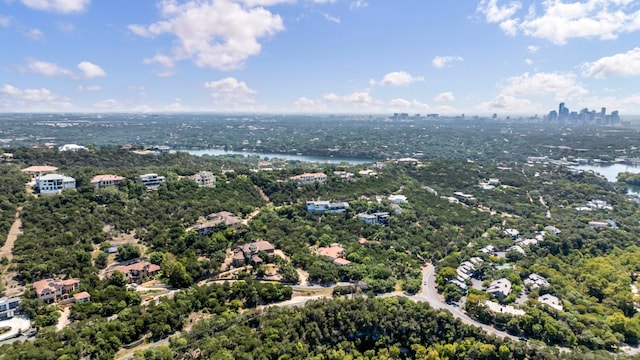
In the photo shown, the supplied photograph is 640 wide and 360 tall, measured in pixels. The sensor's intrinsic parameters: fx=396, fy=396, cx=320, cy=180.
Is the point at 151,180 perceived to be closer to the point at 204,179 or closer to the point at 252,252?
the point at 204,179

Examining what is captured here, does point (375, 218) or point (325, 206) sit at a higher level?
point (325, 206)

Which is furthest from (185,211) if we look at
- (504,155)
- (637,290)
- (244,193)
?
(504,155)

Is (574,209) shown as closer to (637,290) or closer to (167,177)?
(637,290)

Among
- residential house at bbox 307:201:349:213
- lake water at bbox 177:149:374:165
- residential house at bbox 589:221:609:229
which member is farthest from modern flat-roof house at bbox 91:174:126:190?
lake water at bbox 177:149:374:165

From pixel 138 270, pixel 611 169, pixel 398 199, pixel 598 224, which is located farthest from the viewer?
pixel 611 169

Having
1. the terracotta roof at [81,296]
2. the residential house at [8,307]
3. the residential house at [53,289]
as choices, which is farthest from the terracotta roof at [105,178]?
the residential house at [8,307]

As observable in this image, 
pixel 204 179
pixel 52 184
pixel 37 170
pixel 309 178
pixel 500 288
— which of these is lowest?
pixel 500 288

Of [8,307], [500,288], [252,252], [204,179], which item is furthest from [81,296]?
[500,288]

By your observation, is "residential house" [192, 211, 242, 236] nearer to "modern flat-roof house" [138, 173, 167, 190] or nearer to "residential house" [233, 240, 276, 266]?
"residential house" [233, 240, 276, 266]
